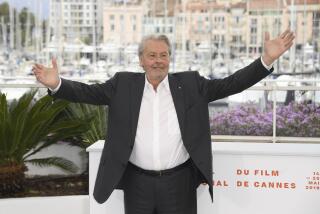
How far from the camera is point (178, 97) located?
2680 millimetres

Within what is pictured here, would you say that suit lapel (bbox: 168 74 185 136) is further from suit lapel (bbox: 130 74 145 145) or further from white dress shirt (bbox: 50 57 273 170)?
suit lapel (bbox: 130 74 145 145)

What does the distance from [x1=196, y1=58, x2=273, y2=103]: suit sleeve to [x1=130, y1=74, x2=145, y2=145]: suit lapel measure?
31 centimetres

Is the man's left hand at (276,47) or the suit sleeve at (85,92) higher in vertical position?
the man's left hand at (276,47)

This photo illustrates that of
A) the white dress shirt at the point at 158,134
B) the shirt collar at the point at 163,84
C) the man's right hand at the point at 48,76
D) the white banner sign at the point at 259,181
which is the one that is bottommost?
the white banner sign at the point at 259,181

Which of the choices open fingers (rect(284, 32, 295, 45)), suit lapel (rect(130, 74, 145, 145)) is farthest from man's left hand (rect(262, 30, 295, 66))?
suit lapel (rect(130, 74, 145, 145))

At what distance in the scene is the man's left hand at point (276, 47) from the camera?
8.39 ft

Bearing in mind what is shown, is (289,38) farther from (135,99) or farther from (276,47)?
(135,99)

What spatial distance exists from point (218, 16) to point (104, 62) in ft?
49.4

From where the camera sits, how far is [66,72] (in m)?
28.4

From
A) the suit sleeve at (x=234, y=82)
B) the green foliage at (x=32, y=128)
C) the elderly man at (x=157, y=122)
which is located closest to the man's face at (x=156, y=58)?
the elderly man at (x=157, y=122)

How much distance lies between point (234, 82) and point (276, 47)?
26 cm

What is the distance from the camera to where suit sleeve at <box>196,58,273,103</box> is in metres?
2.57

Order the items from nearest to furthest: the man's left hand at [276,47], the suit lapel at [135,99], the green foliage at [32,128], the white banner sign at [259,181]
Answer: the man's left hand at [276,47] < the suit lapel at [135,99] < the white banner sign at [259,181] < the green foliage at [32,128]

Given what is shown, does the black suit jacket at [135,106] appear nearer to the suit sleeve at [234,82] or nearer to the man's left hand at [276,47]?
the suit sleeve at [234,82]
